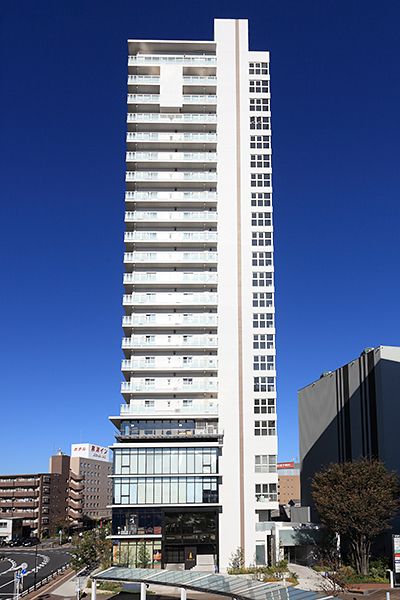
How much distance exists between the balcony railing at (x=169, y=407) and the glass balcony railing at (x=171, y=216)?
2475 cm

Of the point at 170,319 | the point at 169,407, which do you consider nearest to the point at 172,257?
the point at 170,319

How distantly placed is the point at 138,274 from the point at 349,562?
42996 mm

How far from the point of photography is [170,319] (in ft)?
244

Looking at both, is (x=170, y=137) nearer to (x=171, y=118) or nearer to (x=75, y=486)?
(x=171, y=118)

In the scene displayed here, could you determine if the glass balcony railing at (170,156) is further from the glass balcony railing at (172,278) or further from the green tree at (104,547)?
the green tree at (104,547)

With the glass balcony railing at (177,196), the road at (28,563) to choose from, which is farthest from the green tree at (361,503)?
the glass balcony railing at (177,196)

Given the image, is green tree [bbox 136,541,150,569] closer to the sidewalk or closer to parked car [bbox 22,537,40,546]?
the sidewalk

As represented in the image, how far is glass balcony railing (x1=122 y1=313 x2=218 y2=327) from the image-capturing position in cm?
7406

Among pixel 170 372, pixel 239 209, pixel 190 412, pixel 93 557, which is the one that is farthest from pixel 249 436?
pixel 239 209

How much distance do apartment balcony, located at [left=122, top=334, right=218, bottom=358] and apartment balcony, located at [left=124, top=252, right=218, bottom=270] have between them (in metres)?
10.2

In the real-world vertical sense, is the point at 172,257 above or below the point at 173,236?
below

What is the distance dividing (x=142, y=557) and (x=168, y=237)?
39653 millimetres

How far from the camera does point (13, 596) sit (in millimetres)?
59281

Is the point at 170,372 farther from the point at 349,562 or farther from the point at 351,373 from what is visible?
the point at 349,562
